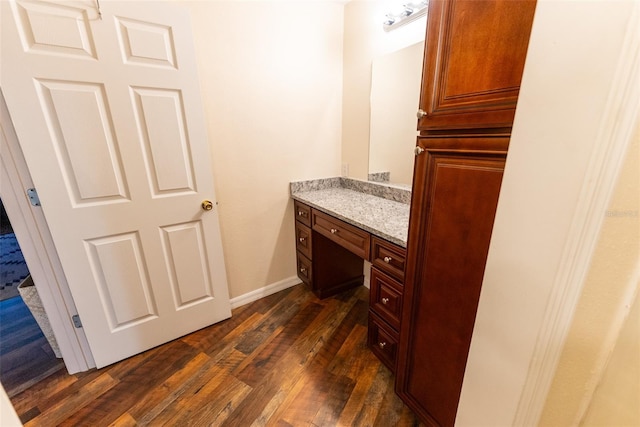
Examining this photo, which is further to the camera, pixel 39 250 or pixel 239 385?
pixel 239 385

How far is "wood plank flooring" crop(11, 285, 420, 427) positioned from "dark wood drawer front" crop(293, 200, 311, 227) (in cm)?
78

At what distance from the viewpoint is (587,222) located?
43 cm

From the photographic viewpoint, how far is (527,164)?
1.69 ft

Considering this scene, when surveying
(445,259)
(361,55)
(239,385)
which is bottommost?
(239,385)

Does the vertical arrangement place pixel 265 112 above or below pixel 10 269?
above

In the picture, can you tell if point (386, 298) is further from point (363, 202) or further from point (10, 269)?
point (10, 269)

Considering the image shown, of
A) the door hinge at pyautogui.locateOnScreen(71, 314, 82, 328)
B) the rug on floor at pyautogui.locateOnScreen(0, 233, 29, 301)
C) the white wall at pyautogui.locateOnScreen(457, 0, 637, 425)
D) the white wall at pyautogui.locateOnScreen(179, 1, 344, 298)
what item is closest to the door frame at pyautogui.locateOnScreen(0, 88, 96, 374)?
the door hinge at pyautogui.locateOnScreen(71, 314, 82, 328)

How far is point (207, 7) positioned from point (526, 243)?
1.99 metres

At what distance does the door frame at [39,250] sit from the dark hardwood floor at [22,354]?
0.19m

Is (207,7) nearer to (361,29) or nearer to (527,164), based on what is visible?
(361,29)

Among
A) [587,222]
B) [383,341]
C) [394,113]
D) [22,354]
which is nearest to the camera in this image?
[587,222]

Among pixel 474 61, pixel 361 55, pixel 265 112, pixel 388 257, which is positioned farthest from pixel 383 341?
pixel 361 55

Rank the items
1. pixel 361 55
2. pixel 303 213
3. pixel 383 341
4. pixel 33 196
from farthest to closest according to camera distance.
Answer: pixel 303 213
pixel 361 55
pixel 383 341
pixel 33 196

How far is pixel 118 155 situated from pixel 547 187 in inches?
69.7
